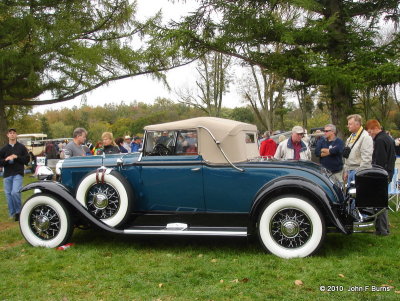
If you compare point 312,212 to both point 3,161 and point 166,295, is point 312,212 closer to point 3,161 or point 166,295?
point 166,295

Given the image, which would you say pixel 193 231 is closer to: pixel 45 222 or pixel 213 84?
pixel 45 222

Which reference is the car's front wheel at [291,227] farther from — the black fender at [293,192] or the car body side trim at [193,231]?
the car body side trim at [193,231]

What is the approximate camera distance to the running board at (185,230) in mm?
4836

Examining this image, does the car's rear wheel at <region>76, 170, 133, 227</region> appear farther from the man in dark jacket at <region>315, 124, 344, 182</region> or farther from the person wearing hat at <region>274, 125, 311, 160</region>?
the man in dark jacket at <region>315, 124, 344, 182</region>

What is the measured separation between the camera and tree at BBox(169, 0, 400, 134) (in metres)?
9.55

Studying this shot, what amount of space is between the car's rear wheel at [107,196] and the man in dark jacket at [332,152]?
365 centimetres

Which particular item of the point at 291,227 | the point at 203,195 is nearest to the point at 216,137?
the point at 203,195

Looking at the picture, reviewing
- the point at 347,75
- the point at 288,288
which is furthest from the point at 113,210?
the point at 347,75

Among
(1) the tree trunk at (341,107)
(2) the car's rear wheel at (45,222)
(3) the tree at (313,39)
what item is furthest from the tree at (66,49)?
(2) the car's rear wheel at (45,222)

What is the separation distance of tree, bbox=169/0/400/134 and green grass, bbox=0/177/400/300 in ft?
17.3

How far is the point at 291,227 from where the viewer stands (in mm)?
4668

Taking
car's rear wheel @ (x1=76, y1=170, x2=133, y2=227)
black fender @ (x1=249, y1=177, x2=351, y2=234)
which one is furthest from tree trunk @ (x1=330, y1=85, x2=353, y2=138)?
car's rear wheel @ (x1=76, y1=170, x2=133, y2=227)

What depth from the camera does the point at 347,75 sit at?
30.3 feet

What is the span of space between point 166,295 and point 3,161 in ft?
16.7
